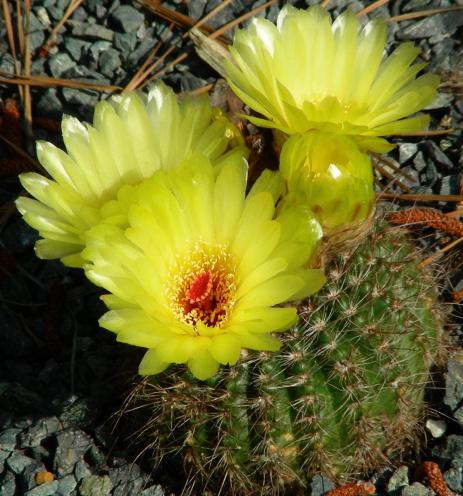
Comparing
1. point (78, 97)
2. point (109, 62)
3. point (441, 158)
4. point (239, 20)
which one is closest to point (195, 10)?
point (239, 20)

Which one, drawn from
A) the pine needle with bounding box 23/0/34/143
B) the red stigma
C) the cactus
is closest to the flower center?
the red stigma

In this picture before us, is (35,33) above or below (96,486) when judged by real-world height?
above

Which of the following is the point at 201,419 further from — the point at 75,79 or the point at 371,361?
the point at 75,79

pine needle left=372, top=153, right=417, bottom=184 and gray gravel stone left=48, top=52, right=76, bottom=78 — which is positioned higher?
gray gravel stone left=48, top=52, right=76, bottom=78

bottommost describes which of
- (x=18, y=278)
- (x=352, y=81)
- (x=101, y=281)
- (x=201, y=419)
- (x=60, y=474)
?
(x=60, y=474)

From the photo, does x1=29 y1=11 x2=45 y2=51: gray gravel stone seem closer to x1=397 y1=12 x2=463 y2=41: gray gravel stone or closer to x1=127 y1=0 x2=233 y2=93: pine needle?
x1=127 y1=0 x2=233 y2=93: pine needle

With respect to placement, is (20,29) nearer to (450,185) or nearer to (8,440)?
(8,440)

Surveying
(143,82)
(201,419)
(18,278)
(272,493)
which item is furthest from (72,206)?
(143,82)
